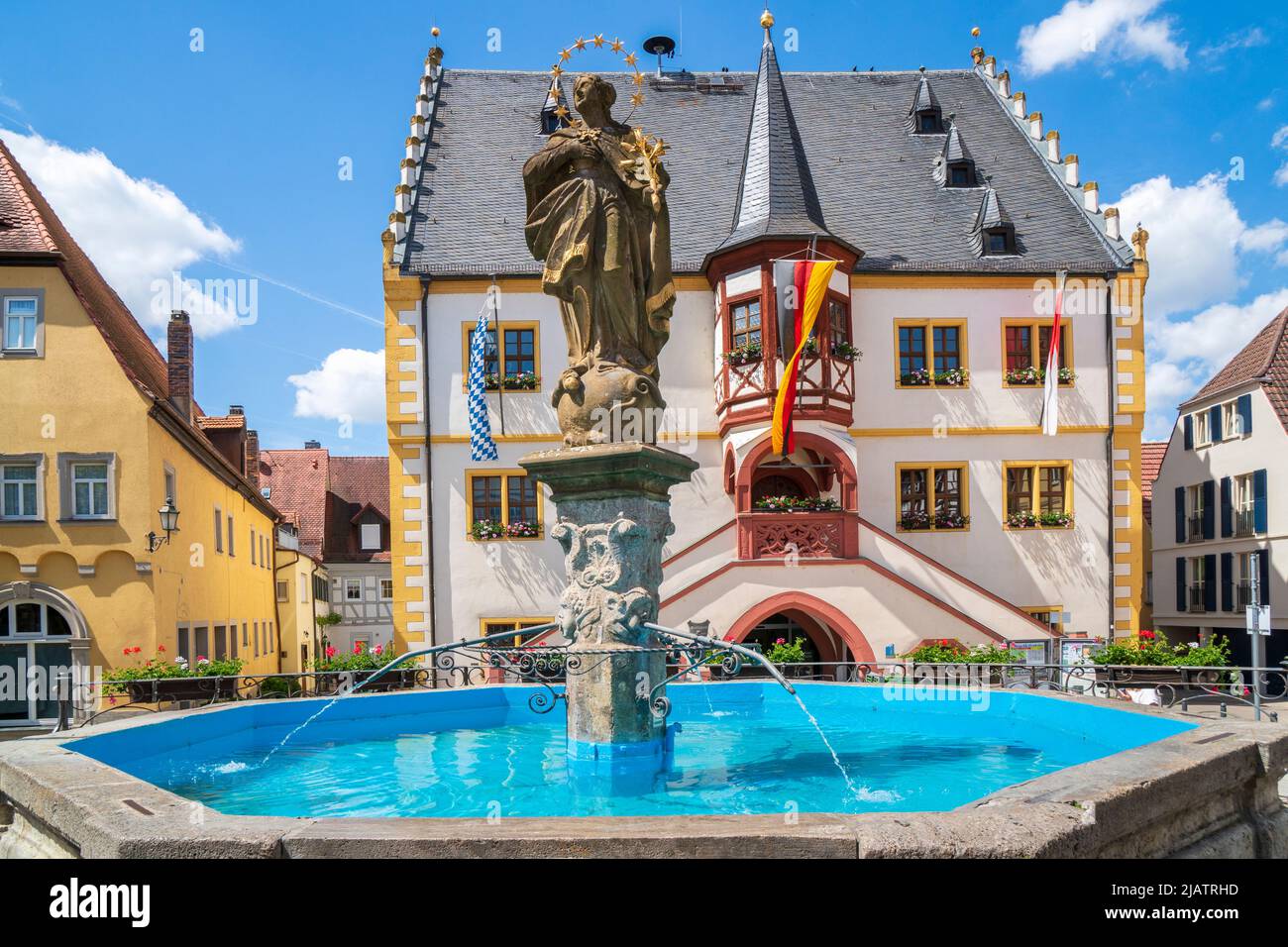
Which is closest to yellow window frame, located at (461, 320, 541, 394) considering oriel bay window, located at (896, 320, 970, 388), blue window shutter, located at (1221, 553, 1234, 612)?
oriel bay window, located at (896, 320, 970, 388)

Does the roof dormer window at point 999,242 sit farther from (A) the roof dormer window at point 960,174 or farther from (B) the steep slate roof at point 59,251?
(B) the steep slate roof at point 59,251

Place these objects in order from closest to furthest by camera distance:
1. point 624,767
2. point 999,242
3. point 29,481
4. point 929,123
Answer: point 624,767, point 29,481, point 999,242, point 929,123

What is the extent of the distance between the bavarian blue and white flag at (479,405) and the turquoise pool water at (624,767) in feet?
38.8

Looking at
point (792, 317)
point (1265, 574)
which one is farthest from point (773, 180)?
point (1265, 574)

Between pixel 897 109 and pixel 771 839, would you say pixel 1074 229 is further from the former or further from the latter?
pixel 771 839

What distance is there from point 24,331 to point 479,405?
30.4 feet

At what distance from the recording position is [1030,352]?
77.2 feet

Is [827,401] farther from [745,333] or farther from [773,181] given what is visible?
[773,181]

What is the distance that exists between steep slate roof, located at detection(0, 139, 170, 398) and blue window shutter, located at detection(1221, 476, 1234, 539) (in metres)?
31.2

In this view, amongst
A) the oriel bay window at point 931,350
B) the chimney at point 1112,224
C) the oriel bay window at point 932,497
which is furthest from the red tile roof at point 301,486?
the chimney at point 1112,224

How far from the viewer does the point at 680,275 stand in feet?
76.5

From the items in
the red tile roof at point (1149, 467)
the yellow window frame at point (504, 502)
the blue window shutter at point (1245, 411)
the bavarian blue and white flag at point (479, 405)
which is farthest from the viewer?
the red tile roof at point (1149, 467)

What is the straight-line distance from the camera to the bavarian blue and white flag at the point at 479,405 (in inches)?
822
